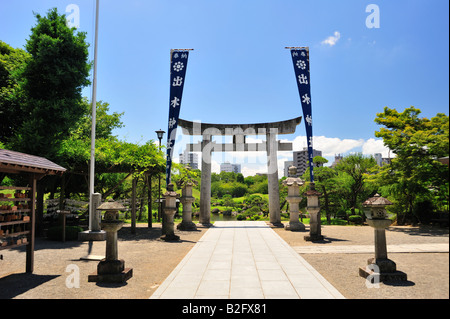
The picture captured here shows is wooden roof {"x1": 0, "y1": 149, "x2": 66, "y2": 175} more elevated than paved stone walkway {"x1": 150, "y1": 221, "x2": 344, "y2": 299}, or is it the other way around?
wooden roof {"x1": 0, "y1": 149, "x2": 66, "y2": 175}

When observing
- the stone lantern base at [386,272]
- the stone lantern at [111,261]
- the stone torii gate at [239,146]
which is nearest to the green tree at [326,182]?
the stone torii gate at [239,146]

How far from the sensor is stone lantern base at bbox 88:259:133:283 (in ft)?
19.9

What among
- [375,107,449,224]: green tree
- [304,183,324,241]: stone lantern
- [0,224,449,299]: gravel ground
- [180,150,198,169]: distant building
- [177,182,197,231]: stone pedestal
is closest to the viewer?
[0,224,449,299]: gravel ground

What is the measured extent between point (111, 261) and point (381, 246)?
619 centimetres

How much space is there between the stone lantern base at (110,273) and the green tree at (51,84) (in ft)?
27.9

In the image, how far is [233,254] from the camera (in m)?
8.98

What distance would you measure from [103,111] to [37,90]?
11.7 m

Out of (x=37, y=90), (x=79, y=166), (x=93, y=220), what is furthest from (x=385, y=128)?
(x=37, y=90)

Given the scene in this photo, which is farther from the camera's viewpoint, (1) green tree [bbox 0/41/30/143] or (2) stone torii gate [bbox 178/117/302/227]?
(2) stone torii gate [bbox 178/117/302/227]

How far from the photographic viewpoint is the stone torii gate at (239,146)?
17.9m

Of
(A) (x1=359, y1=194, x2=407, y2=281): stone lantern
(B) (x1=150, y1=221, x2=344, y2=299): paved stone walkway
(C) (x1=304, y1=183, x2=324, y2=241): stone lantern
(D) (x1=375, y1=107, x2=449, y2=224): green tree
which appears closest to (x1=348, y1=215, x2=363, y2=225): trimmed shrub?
(D) (x1=375, y1=107, x2=449, y2=224): green tree

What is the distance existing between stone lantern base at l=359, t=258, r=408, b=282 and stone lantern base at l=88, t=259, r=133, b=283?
5367 millimetres

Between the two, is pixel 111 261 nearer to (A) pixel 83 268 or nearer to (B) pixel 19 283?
(A) pixel 83 268

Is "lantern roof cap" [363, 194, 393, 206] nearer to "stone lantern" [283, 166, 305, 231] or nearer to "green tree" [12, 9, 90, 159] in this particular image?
"stone lantern" [283, 166, 305, 231]
